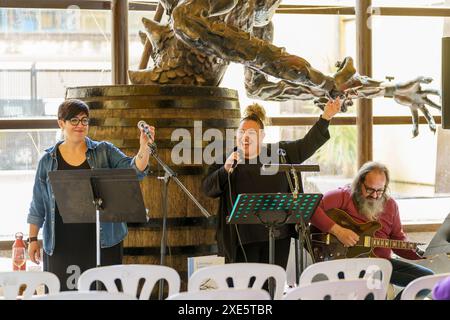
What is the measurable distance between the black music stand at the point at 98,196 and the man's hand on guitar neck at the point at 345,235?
132 centimetres

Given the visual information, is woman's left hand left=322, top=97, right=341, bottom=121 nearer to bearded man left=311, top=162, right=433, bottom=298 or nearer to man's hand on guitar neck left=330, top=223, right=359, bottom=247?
bearded man left=311, top=162, right=433, bottom=298

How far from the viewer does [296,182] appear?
4.15 metres

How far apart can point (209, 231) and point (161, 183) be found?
38 centimetres

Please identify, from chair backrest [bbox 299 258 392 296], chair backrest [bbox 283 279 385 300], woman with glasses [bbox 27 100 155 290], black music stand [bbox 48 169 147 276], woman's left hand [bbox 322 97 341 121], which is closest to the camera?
chair backrest [bbox 283 279 385 300]

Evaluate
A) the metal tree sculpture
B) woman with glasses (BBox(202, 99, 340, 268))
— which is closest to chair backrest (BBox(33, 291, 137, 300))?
woman with glasses (BBox(202, 99, 340, 268))

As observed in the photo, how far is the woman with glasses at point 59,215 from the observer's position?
4.09 meters

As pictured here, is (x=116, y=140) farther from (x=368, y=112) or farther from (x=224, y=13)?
(x=368, y=112)

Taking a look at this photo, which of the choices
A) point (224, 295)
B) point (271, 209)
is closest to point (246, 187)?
point (271, 209)

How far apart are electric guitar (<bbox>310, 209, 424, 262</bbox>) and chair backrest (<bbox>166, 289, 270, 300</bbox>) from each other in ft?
6.55

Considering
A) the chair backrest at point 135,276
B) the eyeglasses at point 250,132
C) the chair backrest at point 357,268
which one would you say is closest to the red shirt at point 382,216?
the eyeglasses at point 250,132

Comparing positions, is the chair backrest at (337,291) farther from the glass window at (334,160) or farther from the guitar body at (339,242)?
the glass window at (334,160)

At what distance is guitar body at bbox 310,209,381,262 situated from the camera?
4.82 meters
